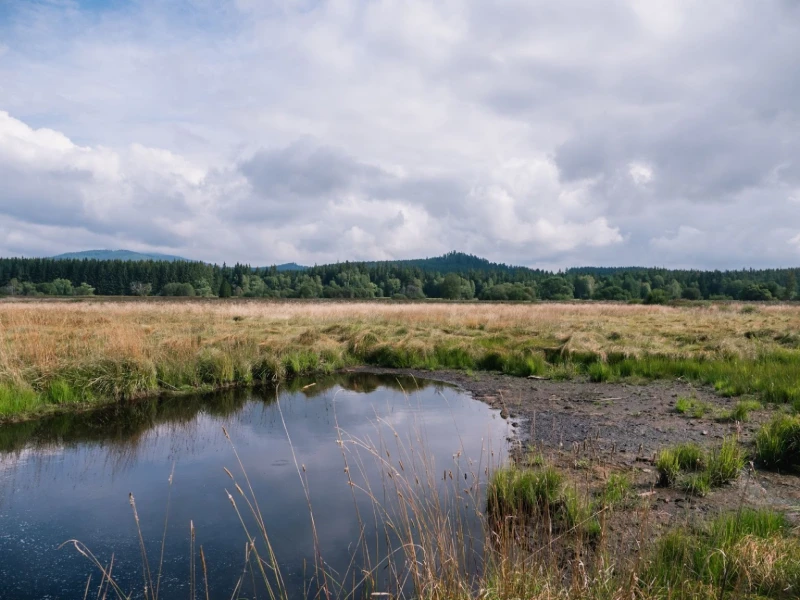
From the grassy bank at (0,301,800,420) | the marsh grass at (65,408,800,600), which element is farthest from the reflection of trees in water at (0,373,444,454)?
the marsh grass at (65,408,800,600)

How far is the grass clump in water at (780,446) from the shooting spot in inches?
258

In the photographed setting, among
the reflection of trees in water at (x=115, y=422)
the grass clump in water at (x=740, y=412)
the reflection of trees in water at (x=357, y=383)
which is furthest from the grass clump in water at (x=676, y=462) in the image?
the reflection of trees in water at (x=115, y=422)

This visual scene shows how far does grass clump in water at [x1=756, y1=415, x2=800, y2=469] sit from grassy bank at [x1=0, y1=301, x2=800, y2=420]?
337 centimetres

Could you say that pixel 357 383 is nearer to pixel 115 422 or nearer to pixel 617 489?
pixel 115 422

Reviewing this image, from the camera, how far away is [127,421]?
9.58 metres

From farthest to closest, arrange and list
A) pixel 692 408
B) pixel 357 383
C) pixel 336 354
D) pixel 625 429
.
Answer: pixel 336 354, pixel 357 383, pixel 692 408, pixel 625 429

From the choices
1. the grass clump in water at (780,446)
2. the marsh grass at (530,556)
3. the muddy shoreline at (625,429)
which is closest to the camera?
the marsh grass at (530,556)

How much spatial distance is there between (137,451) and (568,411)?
8.07 m

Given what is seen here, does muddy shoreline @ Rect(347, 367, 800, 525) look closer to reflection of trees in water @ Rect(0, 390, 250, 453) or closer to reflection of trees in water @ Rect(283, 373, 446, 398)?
reflection of trees in water @ Rect(283, 373, 446, 398)

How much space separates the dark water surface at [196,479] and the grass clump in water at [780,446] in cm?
349

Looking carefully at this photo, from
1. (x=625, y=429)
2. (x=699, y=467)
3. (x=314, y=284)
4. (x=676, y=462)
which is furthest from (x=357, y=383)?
(x=314, y=284)

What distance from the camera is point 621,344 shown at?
1769 centimetres

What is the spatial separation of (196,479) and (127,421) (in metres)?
3.78

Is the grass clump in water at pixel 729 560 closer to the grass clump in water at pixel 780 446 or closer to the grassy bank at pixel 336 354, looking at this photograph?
the grass clump in water at pixel 780 446
